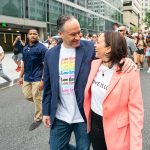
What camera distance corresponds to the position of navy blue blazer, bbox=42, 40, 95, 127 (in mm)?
3172

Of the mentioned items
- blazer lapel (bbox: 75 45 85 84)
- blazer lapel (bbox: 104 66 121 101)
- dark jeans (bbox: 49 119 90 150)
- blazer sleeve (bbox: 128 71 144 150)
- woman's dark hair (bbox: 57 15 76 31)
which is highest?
woman's dark hair (bbox: 57 15 76 31)

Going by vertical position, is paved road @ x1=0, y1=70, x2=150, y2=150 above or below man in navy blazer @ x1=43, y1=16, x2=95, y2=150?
below

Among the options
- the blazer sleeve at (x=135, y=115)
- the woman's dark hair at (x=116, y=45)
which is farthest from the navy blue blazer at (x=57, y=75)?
the blazer sleeve at (x=135, y=115)

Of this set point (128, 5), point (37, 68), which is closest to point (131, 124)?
point (37, 68)

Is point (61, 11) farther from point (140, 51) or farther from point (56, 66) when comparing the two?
point (56, 66)

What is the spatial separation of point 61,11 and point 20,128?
44.9 meters

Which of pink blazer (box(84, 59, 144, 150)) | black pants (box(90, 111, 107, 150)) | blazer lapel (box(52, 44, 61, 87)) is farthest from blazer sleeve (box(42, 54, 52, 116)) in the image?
pink blazer (box(84, 59, 144, 150))

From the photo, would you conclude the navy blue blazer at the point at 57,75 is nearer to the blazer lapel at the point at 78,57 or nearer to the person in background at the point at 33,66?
the blazer lapel at the point at 78,57

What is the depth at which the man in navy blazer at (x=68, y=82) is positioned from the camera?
10.5 feet

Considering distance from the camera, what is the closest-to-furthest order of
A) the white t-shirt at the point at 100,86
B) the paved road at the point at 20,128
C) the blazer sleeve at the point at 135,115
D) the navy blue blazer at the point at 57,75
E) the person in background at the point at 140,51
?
the blazer sleeve at the point at 135,115
the white t-shirt at the point at 100,86
the navy blue blazer at the point at 57,75
the paved road at the point at 20,128
the person in background at the point at 140,51

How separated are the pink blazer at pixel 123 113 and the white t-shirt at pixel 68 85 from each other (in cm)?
47

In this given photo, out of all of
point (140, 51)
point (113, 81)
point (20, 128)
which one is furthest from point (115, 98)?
point (140, 51)

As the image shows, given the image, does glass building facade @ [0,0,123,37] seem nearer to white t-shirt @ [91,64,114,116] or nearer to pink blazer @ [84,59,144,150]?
white t-shirt @ [91,64,114,116]

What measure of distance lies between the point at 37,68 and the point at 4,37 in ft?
102
